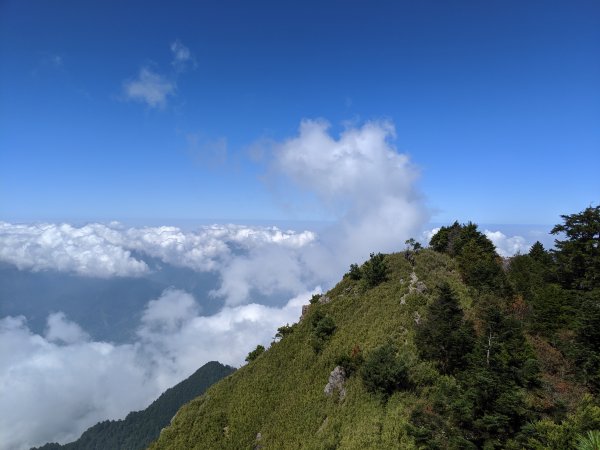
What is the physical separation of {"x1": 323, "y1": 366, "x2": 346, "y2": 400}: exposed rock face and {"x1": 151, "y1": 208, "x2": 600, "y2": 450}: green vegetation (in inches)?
18.4

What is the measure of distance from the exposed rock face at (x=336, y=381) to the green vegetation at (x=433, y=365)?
0.47 meters

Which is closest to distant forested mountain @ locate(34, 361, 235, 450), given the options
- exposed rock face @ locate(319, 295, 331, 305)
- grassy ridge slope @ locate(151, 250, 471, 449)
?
exposed rock face @ locate(319, 295, 331, 305)

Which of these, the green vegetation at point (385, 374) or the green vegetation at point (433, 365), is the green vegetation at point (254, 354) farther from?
the green vegetation at point (385, 374)

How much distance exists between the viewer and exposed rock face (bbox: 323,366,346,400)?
28303mm

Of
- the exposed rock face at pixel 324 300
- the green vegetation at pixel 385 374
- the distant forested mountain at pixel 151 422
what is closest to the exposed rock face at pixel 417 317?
the green vegetation at pixel 385 374

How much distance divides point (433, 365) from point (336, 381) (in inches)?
335

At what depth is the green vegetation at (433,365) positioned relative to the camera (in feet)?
50.5

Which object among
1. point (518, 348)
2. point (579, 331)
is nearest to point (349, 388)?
point (518, 348)

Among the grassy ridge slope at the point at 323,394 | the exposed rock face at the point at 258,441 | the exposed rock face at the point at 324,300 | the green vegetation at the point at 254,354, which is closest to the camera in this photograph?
the grassy ridge slope at the point at 323,394

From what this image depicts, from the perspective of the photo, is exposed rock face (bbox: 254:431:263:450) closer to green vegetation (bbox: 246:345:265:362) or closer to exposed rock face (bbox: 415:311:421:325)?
exposed rock face (bbox: 415:311:421:325)

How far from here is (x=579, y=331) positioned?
→ 2297 cm

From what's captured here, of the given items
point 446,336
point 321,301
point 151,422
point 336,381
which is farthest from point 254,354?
point 151,422

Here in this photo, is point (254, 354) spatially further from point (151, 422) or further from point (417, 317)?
point (151, 422)

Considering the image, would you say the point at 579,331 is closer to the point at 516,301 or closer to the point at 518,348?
the point at 518,348
